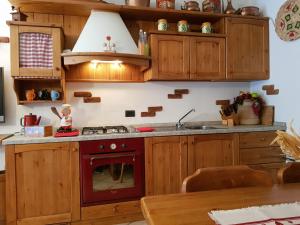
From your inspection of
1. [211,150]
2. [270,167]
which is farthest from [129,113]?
[270,167]

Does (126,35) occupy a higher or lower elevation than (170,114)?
higher

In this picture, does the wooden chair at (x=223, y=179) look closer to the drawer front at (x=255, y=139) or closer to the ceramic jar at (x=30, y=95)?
the drawer front at (x=255, y=139)

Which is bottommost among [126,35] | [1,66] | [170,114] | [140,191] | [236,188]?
[140,191]

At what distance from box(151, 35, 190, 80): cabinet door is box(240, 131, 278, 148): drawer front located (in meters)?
0.89

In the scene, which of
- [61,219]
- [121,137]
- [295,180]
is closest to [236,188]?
[295,180]

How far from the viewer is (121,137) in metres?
2.20

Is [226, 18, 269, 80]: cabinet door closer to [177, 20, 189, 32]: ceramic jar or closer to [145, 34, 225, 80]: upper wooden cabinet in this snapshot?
[145, 34, 225, 80]: upper wooden cabinet

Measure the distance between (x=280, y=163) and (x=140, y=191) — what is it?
1.59m

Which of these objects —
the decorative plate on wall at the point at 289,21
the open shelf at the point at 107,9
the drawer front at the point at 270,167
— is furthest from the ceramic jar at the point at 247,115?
the open shelf at the point at 107,9

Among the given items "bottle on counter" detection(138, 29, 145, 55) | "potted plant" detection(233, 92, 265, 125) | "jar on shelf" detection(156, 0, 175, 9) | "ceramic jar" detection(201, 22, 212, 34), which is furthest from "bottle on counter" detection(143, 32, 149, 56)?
"potted plant" detection(233, 92, 265, 125)

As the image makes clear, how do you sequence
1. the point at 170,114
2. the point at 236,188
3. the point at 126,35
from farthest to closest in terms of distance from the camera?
the point at 170,114
the point at 126,35
the point at 236,188

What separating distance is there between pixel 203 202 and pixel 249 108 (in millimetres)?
2186

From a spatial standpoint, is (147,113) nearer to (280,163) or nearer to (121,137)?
(121,137)

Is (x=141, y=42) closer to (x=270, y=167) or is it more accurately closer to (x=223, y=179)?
(x=223, y=179)
